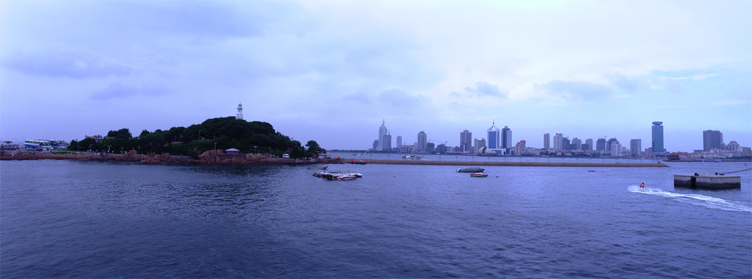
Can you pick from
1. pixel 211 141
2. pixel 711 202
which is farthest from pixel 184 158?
pixel 711 202

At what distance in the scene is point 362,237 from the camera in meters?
18.5

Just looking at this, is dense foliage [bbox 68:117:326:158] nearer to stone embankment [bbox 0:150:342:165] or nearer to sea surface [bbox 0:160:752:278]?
stone embankment [bbox 0:150:342:165]

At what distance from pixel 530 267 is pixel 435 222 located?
8.47 m

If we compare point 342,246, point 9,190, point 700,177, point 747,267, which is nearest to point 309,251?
point 342,246

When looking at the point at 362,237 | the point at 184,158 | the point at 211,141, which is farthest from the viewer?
the point at 211,141

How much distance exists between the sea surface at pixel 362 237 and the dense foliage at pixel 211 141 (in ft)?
230

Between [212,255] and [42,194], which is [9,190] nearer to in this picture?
[42,194]

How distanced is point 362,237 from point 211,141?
306ft

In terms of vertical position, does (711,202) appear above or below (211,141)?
below

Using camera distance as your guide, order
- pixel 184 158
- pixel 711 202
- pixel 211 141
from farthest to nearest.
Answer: pixel 211 141 → pixel 184 158 → pixel 711 202

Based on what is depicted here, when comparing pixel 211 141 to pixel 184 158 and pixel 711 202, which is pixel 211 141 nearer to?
pixel 184 158

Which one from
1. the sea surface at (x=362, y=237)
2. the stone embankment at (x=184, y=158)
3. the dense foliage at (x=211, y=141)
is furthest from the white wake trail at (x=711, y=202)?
the dense foliage at (x=211, y=141)

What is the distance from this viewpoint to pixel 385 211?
2603cm

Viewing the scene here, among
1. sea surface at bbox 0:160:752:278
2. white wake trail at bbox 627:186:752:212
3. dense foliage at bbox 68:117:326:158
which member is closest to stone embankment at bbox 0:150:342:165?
dense foliage at bbox 68:117:326:158
